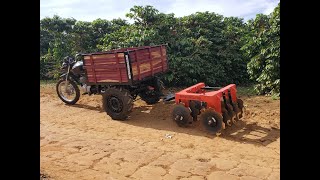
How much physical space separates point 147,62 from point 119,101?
130 centimetres

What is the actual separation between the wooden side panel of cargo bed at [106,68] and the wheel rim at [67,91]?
5.57 feet

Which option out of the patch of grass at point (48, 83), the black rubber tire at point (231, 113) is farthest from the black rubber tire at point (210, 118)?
the patch of grass at point (48, 83)

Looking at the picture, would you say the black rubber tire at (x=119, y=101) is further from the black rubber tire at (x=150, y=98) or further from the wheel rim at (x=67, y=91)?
the wheel rim at (x=67, y=91)

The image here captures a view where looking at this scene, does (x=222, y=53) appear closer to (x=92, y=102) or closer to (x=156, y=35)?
(x=156, y=35)

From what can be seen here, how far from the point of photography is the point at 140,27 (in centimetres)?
1300

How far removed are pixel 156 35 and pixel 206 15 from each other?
3.34 m

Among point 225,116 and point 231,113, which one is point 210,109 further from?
point 231,113

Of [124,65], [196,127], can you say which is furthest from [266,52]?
[124,65]

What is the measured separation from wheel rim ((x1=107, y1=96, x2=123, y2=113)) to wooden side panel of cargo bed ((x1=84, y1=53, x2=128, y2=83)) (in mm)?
475

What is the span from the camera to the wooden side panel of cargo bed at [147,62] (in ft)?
25.0
